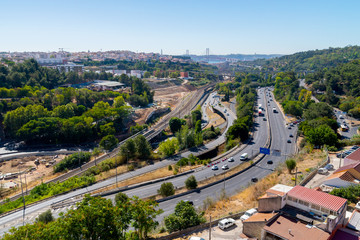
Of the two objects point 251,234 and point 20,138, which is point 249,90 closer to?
point 20,138

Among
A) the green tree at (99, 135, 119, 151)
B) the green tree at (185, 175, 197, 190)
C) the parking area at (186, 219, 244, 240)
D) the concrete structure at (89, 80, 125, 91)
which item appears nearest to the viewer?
the parking area at (186, 219, 244, 240)

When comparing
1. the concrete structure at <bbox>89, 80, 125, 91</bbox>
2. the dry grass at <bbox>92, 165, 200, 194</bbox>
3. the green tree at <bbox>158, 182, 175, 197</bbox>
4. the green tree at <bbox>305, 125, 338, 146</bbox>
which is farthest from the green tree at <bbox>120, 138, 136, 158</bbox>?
the concrete structure at <bbox>89, 80, 125, 91</bbox>

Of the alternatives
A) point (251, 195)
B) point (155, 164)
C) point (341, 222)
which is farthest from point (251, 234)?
point (155, 164)

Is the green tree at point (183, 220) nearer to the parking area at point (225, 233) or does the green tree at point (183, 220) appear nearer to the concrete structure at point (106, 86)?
the parking area at point (225, 233)

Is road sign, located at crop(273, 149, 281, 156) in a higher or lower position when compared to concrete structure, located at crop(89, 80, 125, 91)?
lower

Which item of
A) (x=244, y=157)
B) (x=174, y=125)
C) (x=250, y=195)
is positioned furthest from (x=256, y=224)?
(x=174, y=125)

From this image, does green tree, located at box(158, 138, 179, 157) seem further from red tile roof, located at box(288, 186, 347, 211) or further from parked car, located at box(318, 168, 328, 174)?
red tile roof, located at box(288, 186, 347, 211)

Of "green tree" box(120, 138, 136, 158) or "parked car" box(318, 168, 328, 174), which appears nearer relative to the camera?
"parked car" box(318, 168, 328, 174)
